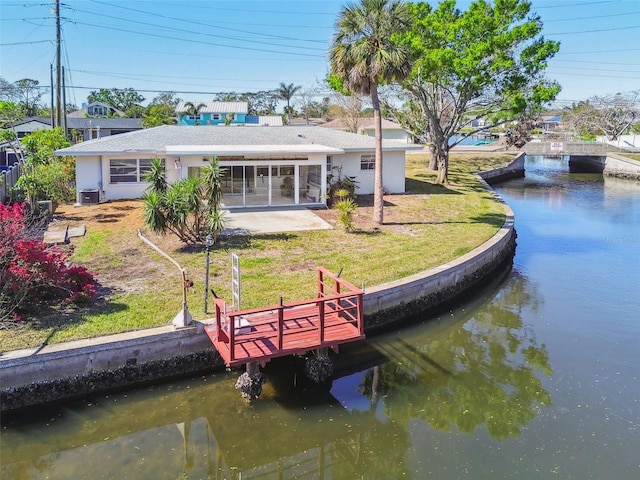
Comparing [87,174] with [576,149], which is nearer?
[87,174]

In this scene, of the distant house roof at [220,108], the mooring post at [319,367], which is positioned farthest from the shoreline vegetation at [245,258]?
the distant house roof at [220,108]

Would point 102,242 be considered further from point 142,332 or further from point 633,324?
point 633,324

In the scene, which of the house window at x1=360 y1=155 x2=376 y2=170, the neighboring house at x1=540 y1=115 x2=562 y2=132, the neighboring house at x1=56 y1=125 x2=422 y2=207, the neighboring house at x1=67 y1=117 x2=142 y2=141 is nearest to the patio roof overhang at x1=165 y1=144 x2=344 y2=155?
the neighboring house at x1=56 y1=125 x2=422 y2=207

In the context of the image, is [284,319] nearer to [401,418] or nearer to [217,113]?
[401,418]

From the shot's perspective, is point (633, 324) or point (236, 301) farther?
point (633, 324)

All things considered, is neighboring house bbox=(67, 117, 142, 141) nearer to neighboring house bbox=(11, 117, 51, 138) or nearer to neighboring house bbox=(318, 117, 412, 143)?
neighboring house bbox=(11, 117, 51, 138)

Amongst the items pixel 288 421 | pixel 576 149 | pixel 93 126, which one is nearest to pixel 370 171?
pixel 288 421

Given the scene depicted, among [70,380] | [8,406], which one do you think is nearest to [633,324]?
[70,380]
